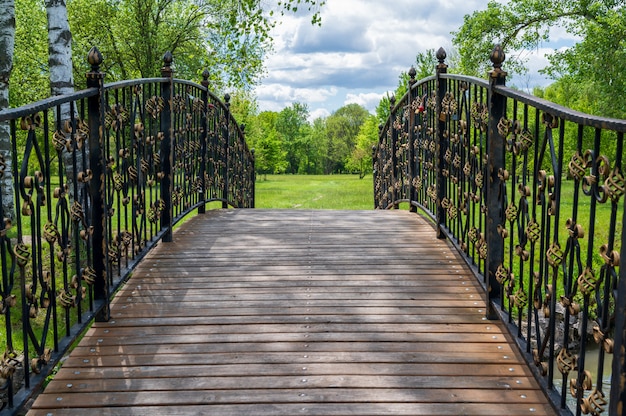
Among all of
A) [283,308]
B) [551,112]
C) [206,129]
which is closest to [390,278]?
[283,308]

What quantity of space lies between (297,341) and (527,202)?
152 centimetres

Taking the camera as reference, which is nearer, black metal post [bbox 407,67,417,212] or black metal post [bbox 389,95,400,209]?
black metal post [bbox 407,67,417,212]

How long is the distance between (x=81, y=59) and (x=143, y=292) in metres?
18.8

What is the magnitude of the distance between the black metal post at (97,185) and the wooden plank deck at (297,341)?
0.22 m

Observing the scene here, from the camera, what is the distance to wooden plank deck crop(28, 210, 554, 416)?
2.97 meters

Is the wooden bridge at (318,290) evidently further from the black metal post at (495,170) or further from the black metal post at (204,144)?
the black metal post at (204,144)

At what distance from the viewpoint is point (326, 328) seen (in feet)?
12.3

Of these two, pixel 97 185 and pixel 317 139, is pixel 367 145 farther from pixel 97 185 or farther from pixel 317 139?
pixel 97 185

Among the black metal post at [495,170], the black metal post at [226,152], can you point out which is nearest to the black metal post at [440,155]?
the black metal post at [495,170]

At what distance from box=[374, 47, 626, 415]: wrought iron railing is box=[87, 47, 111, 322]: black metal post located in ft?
7.88

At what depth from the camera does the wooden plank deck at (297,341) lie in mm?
2967

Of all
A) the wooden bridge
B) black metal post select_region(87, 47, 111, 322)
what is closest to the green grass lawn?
the wooden bridge

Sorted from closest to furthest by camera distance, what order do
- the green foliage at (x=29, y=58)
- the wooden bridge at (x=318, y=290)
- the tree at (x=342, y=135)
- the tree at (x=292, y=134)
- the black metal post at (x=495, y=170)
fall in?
the wooden bridge at (x=318, y=290), the black metal post at (x=495, y=170), the green foliage at (x=29, y=58), the tree at (x=342, y=135), the tree at (x=292, y=134)

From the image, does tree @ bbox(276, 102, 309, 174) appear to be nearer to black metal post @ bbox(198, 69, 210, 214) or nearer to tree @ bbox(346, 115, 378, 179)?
tree @ bbox(346, 115, 378, 179)
